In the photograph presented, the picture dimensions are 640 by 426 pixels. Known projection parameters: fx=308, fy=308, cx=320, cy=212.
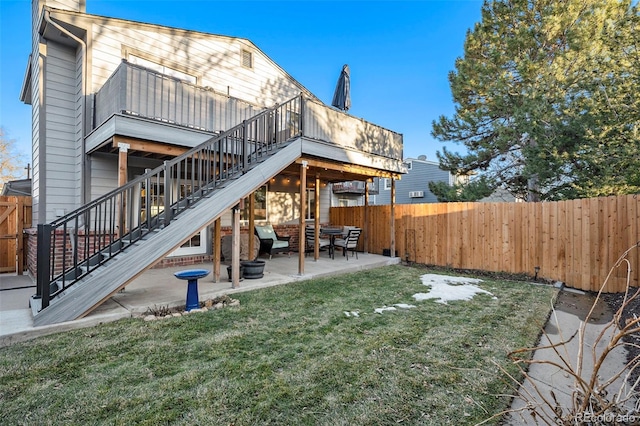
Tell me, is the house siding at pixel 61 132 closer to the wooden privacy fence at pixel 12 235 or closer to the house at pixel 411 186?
the wooden privacy fence at pixel 12 235

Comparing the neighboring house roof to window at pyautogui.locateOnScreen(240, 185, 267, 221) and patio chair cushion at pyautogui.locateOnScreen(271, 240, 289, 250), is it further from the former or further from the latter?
patio chair cushion at pyautogui.locateOnScreen(271, 240, 289, 250)

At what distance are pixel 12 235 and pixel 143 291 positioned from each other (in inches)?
180

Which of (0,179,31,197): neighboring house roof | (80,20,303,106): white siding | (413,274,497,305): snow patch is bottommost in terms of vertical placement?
(413,274,497,305): snow patch

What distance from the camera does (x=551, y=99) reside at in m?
8.22

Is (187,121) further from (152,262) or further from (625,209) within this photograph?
(625,209)

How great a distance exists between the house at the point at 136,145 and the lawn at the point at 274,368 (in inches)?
43.5

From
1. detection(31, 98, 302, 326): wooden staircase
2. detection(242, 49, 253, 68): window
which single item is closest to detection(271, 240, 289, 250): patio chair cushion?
detection(31, 98, 302, 326): wooden staircase

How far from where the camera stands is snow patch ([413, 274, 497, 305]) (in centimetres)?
534

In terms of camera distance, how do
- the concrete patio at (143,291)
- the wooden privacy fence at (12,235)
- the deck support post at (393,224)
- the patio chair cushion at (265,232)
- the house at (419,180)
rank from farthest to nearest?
1. the house at (419,180)
2. the deck support post at (393,224)
3. the patio chair cushion at (265,232)
4. the wooden privacy fence at (12,235)
5. the concrete patio at (143,291)

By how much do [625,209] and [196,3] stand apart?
489 inches

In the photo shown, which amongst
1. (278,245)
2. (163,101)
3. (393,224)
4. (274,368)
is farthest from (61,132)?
(393,224)

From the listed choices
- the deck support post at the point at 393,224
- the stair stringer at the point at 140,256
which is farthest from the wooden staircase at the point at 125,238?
the deck support post at the point at 393,224

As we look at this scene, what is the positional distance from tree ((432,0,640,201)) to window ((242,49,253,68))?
21.9ft

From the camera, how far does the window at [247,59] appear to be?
9.02m
